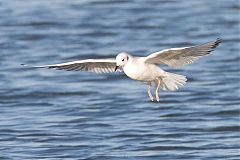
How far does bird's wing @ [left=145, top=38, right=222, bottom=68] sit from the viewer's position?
32.5 ft

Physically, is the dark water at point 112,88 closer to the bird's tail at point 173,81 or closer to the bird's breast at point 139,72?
the bird's tail at point 173,81

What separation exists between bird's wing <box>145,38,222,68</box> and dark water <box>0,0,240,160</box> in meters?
2.03

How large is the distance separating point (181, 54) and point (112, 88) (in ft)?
19.9

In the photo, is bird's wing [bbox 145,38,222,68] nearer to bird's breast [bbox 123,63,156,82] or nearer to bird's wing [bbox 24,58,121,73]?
bird's breast [bbox 123,63,156,82]

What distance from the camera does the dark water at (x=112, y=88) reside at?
508 inches

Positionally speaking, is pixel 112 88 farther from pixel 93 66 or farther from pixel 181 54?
pixel 181 54

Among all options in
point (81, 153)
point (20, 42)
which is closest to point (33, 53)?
point (20, 42)

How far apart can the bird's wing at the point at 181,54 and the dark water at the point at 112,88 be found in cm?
203

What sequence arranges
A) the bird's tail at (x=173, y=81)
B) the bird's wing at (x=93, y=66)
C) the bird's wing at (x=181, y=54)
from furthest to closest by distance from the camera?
the bird's wing at (x=93, y=66), the bird's tail at (x=173, y=81), the bird's wing at (x=181, y=54)

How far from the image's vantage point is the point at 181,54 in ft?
33.9

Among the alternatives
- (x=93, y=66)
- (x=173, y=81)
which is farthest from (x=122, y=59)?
(x=93, y=66)

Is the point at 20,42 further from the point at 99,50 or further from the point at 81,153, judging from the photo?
the point at 81,153

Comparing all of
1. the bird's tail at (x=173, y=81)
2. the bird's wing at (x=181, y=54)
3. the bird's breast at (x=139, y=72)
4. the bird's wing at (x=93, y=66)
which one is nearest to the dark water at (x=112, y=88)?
the bird's wing at (x=93, y=66)

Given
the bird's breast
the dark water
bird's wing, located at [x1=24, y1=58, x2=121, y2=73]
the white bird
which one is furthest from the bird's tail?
the dark water
